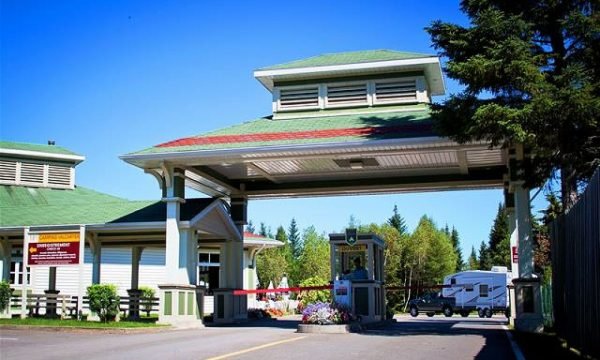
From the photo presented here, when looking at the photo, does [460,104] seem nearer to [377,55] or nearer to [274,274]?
[377,55]

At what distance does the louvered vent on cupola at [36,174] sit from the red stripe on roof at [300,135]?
13161mm

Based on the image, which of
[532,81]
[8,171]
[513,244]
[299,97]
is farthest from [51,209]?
[532,81]

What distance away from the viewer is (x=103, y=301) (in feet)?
72.5

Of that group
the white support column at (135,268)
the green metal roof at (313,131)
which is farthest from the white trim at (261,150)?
the white support column at (135,268)

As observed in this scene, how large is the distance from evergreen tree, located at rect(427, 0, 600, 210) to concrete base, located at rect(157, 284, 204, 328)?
403 inches

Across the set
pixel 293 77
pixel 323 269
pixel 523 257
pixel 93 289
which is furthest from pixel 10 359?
pixel 323 269

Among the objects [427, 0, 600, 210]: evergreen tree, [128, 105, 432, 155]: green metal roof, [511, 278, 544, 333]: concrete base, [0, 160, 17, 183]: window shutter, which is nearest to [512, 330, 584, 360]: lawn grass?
[511, 278, 544, 333]: concrete base

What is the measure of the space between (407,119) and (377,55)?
482 centimetres

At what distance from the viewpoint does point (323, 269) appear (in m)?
66.1

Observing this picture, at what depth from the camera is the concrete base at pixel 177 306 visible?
21672 millimetres

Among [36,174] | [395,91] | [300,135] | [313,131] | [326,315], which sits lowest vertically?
[326,315]

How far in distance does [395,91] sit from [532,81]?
9944mm

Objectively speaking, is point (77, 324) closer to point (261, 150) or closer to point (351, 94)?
point (261, 150)

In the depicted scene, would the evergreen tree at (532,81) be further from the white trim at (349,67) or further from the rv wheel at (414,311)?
the rv wheel at (414,311)
